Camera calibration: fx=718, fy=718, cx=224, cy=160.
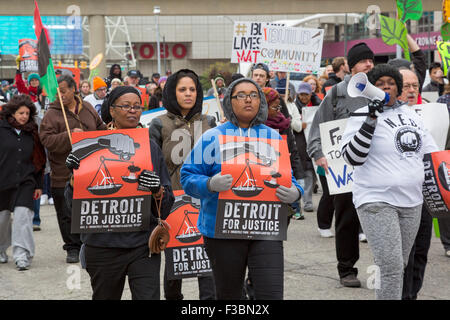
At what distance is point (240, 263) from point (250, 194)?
1.42 ft

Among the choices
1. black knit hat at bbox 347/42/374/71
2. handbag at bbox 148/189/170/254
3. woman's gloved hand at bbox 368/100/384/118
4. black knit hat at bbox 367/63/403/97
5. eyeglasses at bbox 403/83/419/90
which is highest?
black knit hat at bbox 347/42/374/71

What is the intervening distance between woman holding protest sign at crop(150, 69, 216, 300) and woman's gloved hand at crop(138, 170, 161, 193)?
1203 millimetres

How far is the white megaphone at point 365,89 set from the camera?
4738 millimetres

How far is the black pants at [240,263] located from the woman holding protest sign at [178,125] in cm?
125

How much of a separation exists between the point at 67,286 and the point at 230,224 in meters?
3.13

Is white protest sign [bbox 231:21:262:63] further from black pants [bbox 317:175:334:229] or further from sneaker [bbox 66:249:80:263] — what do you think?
sneaker [bbox 66:249:80:263]

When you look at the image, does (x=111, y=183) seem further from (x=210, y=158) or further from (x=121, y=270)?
(x=210, y=158)

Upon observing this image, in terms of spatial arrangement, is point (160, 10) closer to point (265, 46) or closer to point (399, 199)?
point (265, 46)

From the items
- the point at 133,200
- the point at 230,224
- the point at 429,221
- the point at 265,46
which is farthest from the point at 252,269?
the point at 265,46

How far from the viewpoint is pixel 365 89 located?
4.76 metres

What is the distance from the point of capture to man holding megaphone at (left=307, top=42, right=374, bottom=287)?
21.5 ft

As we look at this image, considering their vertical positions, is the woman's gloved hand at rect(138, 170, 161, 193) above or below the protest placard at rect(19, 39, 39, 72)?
below

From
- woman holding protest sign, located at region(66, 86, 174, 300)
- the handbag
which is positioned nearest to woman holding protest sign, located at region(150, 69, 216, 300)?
woman holding protest sign, located at region(66, 86, 174, 300)

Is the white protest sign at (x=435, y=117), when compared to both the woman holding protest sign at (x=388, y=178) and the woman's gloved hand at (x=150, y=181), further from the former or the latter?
the woman's gloved hand at (x=150, y=181)
